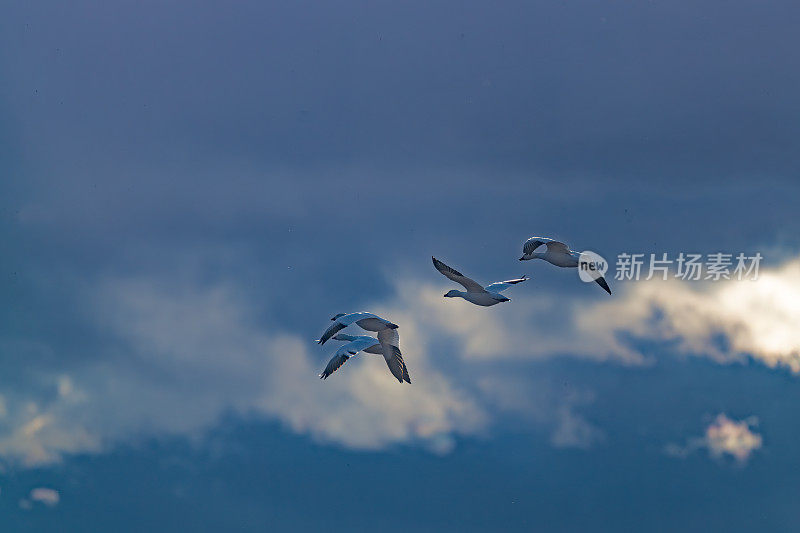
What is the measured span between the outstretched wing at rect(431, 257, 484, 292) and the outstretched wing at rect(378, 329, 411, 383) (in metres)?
4.39

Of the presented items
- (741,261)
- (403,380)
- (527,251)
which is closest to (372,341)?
(403,380)

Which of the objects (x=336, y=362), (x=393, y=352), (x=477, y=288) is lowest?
(x=336, y=362)

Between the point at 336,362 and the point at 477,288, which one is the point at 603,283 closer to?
the point at 477,288

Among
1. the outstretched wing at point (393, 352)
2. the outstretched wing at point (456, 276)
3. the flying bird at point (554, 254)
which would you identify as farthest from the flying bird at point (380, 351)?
the flying bird at point (554, 254)

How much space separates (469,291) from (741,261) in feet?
50.9

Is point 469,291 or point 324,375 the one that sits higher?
point 469,291

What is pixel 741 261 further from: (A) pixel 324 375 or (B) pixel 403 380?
(A) pixel 324 375

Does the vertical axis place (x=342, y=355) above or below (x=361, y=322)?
below

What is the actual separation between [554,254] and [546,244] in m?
0.84

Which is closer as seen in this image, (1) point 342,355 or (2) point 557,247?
(1) point 342,355

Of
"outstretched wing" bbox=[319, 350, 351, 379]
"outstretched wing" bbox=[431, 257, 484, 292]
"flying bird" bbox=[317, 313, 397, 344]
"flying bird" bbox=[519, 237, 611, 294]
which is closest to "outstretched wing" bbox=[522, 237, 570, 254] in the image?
"flying bird" bbox=[519, 237, 611, 294]

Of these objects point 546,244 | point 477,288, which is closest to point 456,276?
point 477,288

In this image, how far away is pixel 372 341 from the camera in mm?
60375

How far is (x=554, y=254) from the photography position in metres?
61.5
